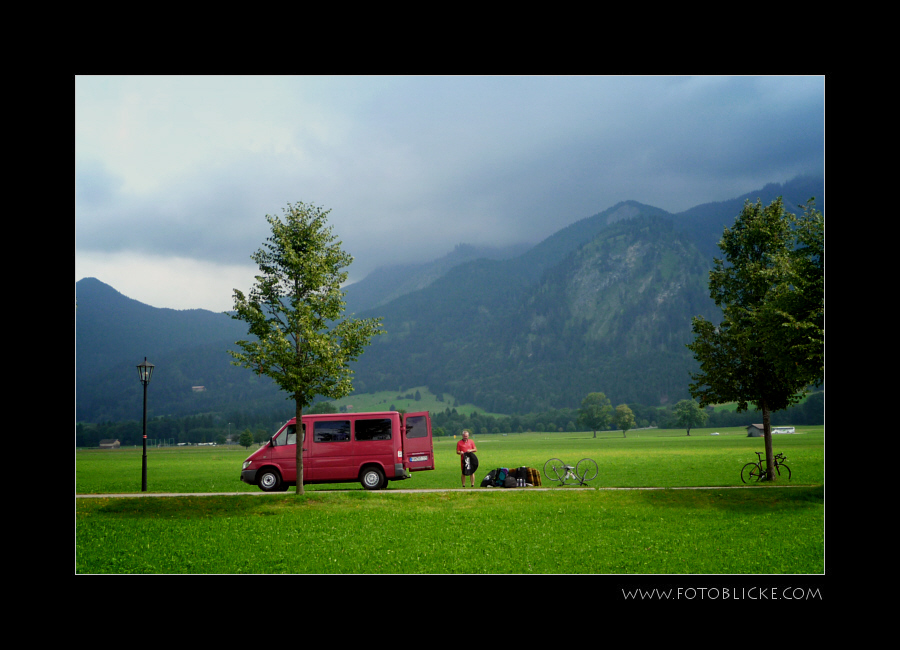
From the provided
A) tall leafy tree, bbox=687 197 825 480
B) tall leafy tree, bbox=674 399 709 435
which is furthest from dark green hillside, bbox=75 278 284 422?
tall leafy tree, bbox=687 197 825 480

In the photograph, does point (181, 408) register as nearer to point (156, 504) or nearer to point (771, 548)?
point (156, 504)

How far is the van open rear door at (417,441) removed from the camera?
23672mm

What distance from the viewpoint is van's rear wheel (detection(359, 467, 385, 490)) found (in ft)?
73.6

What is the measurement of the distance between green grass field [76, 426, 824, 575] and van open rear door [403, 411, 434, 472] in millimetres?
3019

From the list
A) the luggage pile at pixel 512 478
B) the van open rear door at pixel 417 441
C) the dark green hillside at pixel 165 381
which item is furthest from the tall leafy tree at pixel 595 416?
the van open rear door at pixel 417 441

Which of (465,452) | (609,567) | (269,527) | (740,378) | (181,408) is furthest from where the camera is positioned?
(181,408)

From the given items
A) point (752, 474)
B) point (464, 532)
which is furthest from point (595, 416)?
point (464, 532)

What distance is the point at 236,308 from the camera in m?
20.9

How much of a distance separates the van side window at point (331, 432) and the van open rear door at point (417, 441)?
94.2 inches

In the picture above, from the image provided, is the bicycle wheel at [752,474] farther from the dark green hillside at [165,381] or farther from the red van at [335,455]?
the dark green hillside at [165,381]

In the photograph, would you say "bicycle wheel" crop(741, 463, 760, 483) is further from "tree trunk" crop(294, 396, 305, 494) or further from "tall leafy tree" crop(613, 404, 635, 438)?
"tall leafy tree" crop(613, 404, 635, 438)

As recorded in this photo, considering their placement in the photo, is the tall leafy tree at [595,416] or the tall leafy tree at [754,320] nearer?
the tall leafy tree at [754,320]
